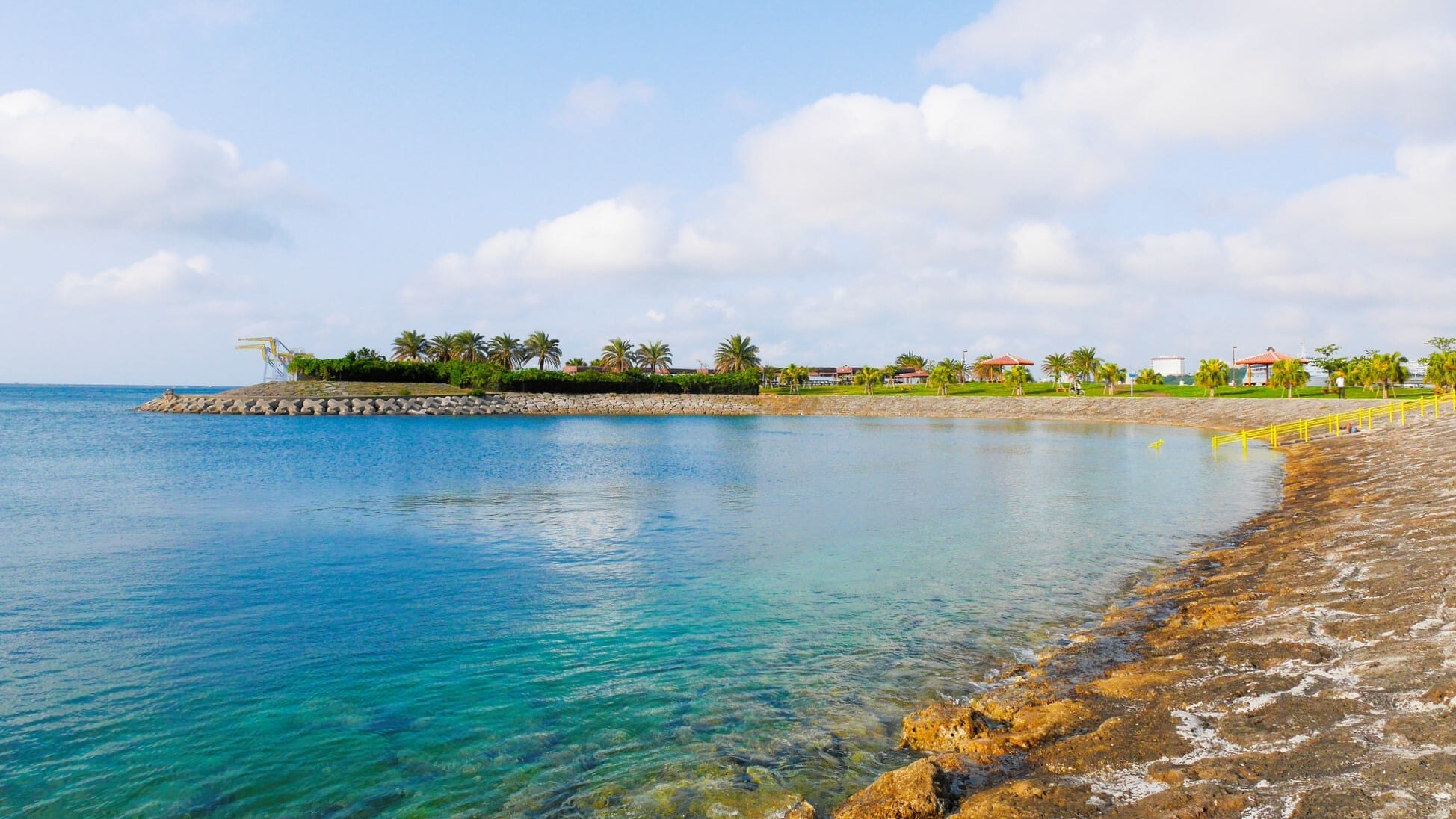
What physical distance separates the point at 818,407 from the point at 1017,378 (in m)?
33.1

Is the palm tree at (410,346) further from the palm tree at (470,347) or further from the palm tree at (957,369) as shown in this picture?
the palm tree at (957,369)

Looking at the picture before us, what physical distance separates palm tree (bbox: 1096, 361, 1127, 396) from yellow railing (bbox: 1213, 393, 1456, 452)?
5210cm

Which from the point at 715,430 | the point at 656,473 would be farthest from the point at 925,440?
the point at 656,473

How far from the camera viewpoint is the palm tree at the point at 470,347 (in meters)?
150

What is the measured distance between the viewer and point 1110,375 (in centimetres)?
12094

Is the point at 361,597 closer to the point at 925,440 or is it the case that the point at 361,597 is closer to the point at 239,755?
the point at 239,755

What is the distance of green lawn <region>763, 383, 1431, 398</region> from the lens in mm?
97375

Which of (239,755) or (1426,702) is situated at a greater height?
(1426,702)

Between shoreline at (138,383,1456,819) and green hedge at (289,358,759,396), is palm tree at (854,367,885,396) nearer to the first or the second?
green hedge at (289,358,759,396)

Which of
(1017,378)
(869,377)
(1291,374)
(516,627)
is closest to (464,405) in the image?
(869,377)

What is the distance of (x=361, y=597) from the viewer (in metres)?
16.9

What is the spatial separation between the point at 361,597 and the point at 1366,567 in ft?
64.9

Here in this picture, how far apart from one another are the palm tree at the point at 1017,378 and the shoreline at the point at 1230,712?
4507 inches

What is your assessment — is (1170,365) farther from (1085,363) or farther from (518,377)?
(518,377)
